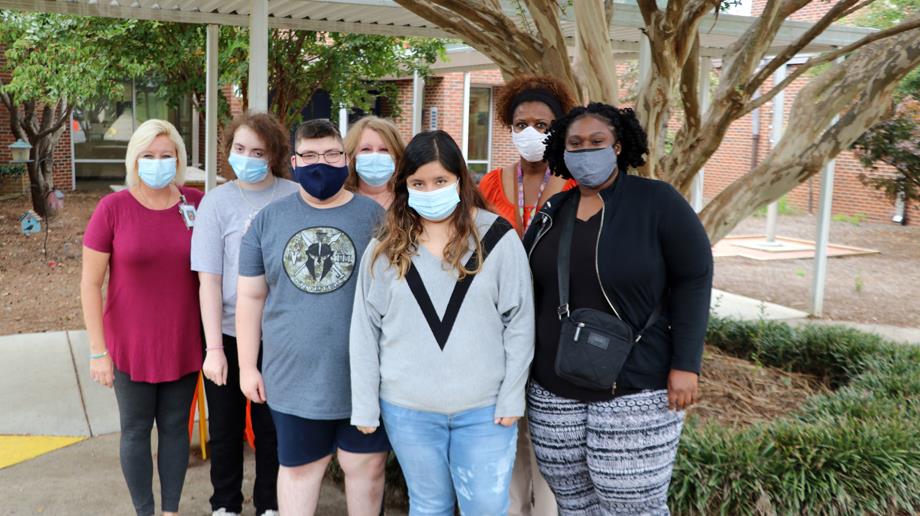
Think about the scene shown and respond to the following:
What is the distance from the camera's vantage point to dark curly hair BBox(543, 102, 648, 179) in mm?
2855

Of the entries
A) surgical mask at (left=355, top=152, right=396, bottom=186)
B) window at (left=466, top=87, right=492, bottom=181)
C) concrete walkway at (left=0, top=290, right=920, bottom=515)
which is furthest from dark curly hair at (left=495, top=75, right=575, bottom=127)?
window at (left=466, top=87, right=492, bottom=181)

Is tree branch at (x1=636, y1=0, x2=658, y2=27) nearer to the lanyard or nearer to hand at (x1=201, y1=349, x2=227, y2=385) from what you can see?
the lanyard

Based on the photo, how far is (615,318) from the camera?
267 centimetres

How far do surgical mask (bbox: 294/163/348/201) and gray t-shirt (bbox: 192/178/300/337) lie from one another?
462 millimetres

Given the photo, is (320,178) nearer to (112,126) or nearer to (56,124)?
(56,124)

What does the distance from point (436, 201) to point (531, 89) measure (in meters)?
0.88

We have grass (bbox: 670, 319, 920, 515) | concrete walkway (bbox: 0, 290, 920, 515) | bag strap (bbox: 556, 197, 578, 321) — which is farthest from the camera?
concrete walkway (bbox: 0, 290, 920, 515)

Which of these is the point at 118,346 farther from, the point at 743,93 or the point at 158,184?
the point at 743,93

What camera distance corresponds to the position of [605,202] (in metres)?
2.79

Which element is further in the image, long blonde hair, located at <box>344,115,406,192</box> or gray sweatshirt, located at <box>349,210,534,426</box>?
long blonde hair, located at <box>344,115,406,192</box>

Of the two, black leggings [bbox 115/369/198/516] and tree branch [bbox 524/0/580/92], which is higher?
tree branch [bbox 524/0/580/92]

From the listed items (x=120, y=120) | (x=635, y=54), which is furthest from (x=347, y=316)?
(x=120, y=120)

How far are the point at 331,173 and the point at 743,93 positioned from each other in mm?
2918

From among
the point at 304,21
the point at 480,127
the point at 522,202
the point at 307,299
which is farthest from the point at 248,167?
the point at 480,127
